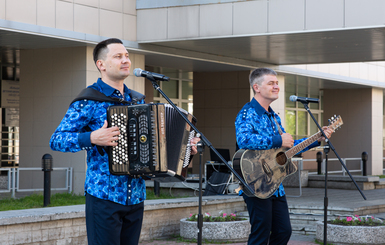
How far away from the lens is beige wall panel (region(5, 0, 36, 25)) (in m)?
9.63

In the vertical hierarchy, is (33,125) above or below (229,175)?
above

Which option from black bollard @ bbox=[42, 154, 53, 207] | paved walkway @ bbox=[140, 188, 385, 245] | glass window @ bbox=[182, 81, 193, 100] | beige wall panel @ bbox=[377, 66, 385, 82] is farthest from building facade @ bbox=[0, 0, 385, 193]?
beige wall panel @ bbox=[377, 66, 385, 82]

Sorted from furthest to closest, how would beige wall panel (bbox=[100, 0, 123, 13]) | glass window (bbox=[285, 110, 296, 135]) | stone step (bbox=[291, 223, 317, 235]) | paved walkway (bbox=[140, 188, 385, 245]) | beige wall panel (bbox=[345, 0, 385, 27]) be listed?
1. glass window (bbox=[285, 110, 296, 135])
2. beige wall panel (bbox=[100, 0, 123, 13])
3. beige wall panel (bbox=[345, 0, 385, 27])
4. stone step (bbox=[291, 223, 317, 235])
5. paved walkway (bbox=[140, 188, 385, 245])

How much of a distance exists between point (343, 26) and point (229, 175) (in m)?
3.75

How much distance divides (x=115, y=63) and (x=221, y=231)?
4.85 m

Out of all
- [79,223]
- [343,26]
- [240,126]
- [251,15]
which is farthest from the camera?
[251,15]

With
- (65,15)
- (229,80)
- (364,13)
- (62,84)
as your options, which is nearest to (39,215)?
(65,15)

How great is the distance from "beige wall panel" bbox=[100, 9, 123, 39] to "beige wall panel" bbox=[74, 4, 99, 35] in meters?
0.15

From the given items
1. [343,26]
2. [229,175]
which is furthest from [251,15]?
[229,175]

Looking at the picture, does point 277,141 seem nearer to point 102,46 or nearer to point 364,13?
point 102,46

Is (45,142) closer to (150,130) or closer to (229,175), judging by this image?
(229,175)

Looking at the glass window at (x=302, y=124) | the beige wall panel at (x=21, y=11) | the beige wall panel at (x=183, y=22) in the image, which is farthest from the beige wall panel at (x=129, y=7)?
the glass window at (x=302, y=124)

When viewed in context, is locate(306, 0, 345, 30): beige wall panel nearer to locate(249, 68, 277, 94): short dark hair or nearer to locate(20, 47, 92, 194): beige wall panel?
locate(20, 47, 92, 194): beige wall panel

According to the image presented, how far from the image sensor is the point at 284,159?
17.2ft
